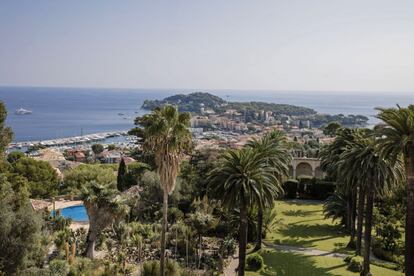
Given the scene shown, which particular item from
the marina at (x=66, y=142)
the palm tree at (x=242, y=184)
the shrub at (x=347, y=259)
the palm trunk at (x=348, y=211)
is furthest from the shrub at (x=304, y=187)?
the marina at (x=66, y=142)

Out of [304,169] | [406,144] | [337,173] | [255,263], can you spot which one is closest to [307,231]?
[337,173]

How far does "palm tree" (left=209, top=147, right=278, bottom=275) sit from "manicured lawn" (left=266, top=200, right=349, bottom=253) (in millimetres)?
7744

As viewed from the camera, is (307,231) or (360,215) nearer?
(360,215)

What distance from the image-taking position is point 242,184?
16.4 metres

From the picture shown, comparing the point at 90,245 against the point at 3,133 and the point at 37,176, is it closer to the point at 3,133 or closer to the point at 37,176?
the point at 3,133

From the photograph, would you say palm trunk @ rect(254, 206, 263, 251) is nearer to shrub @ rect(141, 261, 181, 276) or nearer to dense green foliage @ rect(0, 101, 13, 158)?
shrub @ rect(141, 261, 181, 276)

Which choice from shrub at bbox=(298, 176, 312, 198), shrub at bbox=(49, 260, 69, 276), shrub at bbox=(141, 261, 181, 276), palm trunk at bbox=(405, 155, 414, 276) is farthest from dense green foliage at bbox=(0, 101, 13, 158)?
shrub at bbox=(298, 176, 312, 198)

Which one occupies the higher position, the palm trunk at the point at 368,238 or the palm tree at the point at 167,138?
the palm tree at the point at 167,138

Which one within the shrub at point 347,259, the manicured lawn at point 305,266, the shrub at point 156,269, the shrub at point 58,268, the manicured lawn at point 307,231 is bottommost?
the manicured lawn at point 307,231

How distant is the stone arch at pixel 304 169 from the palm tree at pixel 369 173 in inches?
1103

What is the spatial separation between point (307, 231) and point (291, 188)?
37.5ft

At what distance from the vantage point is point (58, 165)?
62469 millimetres

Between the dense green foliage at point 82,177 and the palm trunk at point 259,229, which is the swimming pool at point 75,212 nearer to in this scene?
the dense green foliage at point 82,177

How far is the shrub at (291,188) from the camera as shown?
3741cm
